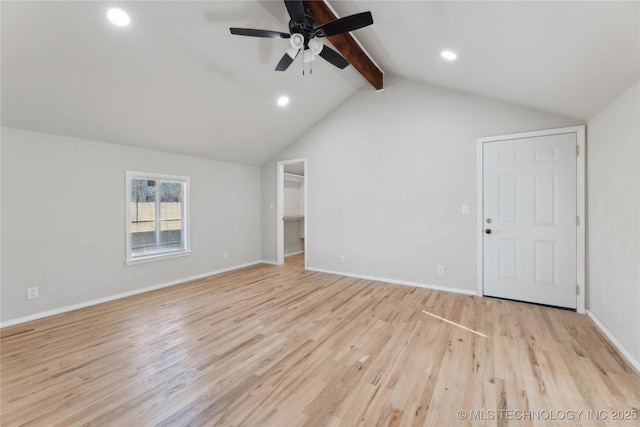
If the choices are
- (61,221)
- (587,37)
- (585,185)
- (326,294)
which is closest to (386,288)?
(326,294)

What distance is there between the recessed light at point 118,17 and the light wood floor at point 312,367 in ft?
9.52

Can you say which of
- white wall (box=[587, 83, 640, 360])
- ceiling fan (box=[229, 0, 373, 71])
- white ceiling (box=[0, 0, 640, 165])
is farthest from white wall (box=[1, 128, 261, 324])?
white wall (box=[587, 83, 640, 360])

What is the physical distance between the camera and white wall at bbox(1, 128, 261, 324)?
2.98 m

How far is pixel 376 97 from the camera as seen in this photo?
4582 mm

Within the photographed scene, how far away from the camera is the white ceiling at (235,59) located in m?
1.97

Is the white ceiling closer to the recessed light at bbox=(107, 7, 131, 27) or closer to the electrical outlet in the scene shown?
the recessed light at bbox=(107, 7, 131, 27)

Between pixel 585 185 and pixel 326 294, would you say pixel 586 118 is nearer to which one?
pixel 585 185

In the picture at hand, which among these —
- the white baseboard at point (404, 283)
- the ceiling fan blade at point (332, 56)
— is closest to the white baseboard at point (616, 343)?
the white baseboard at point (404, 283)

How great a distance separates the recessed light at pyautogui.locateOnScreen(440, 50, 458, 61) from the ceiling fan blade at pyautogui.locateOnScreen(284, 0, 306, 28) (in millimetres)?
1592

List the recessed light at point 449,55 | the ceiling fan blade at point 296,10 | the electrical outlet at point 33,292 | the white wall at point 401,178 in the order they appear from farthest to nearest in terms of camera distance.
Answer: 1. the white wall at point 401,178
2. the electrical outlet at point 33,292
3. the recessed light at point 449,55
4. the ceiling fan blade at point 296,10

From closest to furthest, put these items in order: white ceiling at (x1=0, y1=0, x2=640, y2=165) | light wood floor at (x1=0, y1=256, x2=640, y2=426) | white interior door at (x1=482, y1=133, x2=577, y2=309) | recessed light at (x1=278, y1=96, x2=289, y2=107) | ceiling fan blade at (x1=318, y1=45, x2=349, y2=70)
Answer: light wood floor at (x1=0, y1=256, x2=640, y2=426)
white ceiling at (x1=0, y1=0, x2=640, y2=165)
ceiling fan blade at (x1=318, y1=45, x2=349, y2=70)
white interior door at (x1=482, y1=133, x2=577, y2=309)
recessed light at (x1=278, y1=96, x2=289, y2=107)

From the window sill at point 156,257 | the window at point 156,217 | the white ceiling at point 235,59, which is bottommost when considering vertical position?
the window sill at point 156,257

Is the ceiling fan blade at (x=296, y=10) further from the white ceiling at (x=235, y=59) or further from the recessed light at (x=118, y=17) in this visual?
the recessed light at (x=118, y=17)

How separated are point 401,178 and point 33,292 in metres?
5.02
